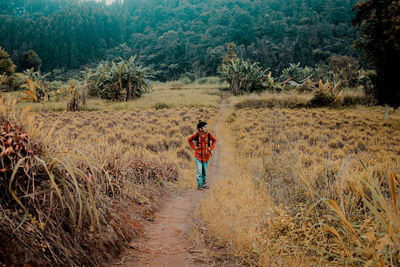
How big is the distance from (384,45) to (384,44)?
49 millimetres

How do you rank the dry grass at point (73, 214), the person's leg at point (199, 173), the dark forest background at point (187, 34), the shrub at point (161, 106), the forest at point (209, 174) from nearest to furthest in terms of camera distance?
1. the dry grass at point (73, 214)
2. the forest at point (209, 174)
3. the person's leg at point (199, 173)
4. the shrub at point (161, 106)
5. the dark forest background at point (187, 34)

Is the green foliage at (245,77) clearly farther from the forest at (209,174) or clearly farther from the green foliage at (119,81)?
the green foliage at (119,81)

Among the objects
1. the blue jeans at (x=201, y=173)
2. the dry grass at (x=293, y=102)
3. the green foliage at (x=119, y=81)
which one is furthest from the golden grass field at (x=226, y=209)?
the green foliage at (x=119, y=81)

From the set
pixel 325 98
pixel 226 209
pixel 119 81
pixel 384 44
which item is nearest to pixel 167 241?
pixel 226 209

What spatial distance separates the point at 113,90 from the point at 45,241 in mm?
26316

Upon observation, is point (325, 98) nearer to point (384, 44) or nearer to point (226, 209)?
point (384, 44)

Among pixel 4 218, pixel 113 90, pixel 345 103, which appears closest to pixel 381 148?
pixel 4 218

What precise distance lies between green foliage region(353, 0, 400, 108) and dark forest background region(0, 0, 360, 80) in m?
53.5

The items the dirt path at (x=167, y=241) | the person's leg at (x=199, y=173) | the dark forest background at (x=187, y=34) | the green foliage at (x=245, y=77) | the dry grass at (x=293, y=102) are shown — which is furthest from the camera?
the dark forest background at (x=187, y=34)

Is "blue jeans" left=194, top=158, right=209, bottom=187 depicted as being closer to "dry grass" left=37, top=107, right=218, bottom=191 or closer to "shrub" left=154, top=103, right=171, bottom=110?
"dry grass" left=37, top=107, right=218, bottom=191

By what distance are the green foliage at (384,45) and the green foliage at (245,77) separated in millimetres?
20413

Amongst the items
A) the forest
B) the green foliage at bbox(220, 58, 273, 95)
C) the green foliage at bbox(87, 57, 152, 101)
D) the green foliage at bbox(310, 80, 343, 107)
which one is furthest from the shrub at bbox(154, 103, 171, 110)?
the green foliage at bbox(220, 58, 273, 95)

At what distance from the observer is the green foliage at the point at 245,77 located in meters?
33.7

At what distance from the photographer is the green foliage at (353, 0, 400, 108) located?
37.7ft
